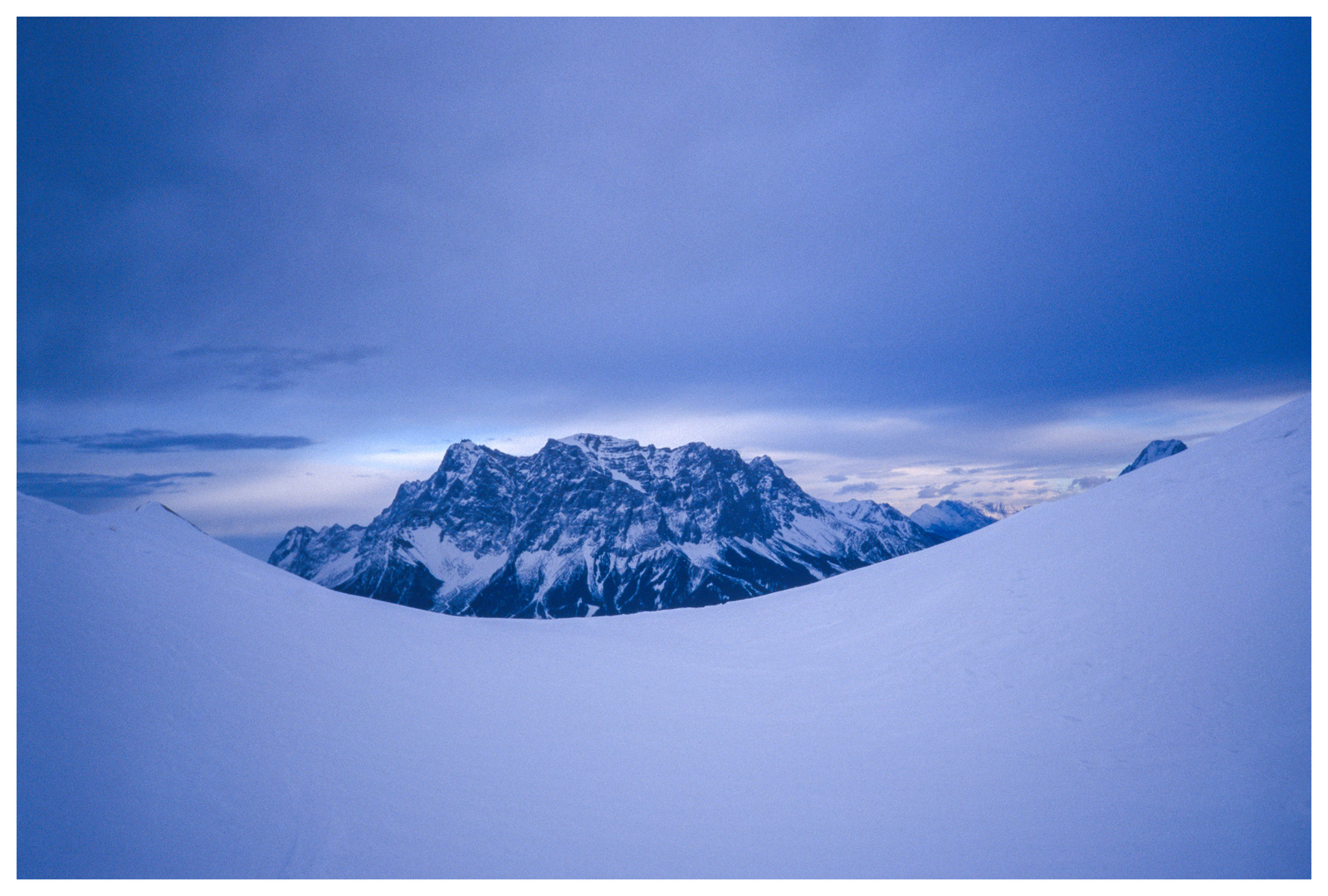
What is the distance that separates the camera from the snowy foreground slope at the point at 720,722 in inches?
343

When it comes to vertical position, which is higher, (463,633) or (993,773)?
(463,633)

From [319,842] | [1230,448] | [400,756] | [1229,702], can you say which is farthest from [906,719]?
[1230,448]

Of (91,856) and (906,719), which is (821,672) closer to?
(906,719)

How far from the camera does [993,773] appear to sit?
10.6 metres

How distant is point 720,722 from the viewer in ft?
44.2

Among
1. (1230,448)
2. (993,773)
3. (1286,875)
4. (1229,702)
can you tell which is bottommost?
(1286,875)

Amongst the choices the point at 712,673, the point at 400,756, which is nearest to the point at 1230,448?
the point at 712,673

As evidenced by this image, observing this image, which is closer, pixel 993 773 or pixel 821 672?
pixel 993 773

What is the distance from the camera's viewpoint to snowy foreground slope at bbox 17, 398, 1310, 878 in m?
8.70

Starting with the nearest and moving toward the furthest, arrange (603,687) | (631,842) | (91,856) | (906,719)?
(91,856), (631,842), (906,719), (603,687)

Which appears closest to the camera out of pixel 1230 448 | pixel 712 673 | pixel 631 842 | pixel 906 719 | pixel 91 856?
pixel 91 856

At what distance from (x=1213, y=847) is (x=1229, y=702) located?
392 centimetres

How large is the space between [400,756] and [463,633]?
808cm

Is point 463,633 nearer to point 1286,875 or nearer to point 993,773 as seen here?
point 993,773
